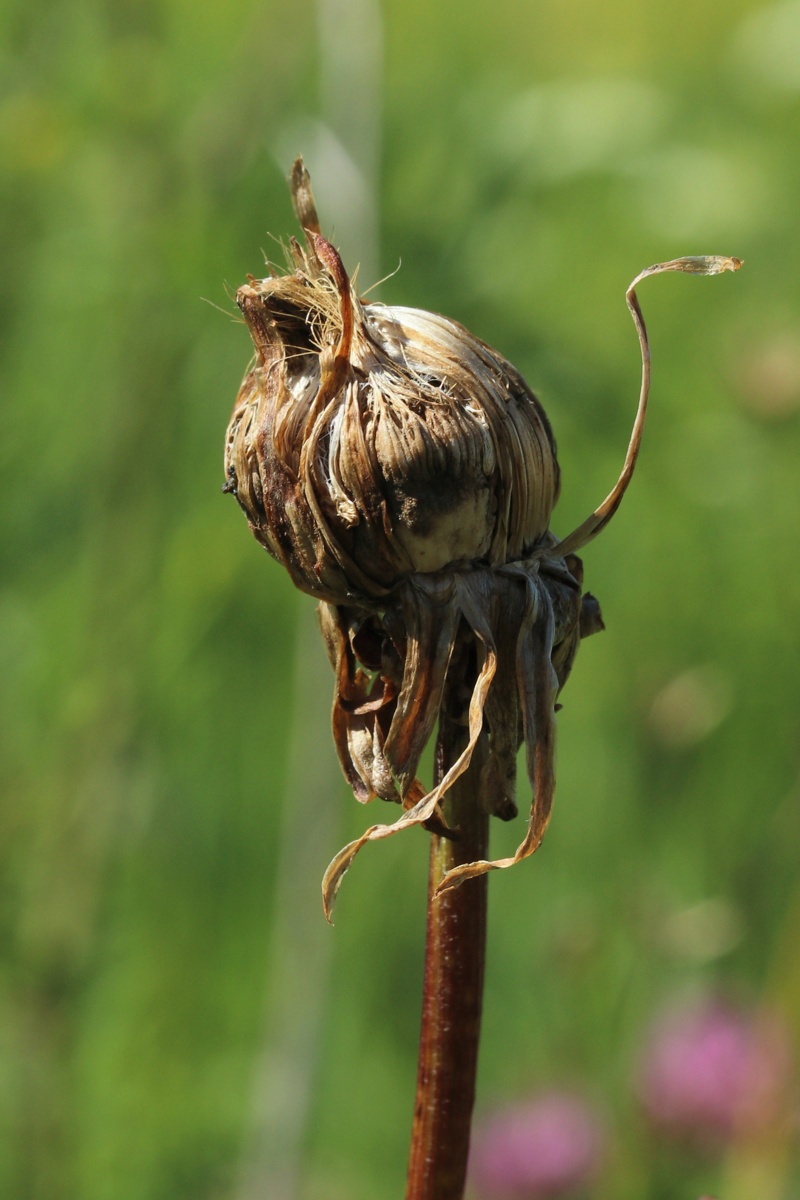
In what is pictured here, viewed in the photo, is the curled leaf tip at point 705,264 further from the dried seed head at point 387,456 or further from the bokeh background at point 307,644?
the bokeh background at point 307,644

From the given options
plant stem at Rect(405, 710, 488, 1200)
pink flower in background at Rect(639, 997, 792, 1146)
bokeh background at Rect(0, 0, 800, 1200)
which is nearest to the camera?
plant stem at Rect(405, 710, 488, 1200)

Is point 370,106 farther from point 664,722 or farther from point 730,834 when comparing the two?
point 730,834

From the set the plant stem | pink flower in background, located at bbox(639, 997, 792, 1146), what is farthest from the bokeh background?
the plant stem

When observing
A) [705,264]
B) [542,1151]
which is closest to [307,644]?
[542,1151]

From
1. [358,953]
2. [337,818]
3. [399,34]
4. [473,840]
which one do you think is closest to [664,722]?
[337,818]

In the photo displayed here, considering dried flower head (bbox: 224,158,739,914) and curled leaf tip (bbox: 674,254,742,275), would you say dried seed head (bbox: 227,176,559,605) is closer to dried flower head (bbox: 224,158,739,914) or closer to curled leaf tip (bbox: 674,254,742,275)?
dried flower head (bbox: 224,158,739,914)

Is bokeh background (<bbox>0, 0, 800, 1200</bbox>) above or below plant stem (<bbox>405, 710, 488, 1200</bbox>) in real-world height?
above

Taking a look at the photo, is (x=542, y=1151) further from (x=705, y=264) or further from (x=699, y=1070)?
(x=705, y=264)
